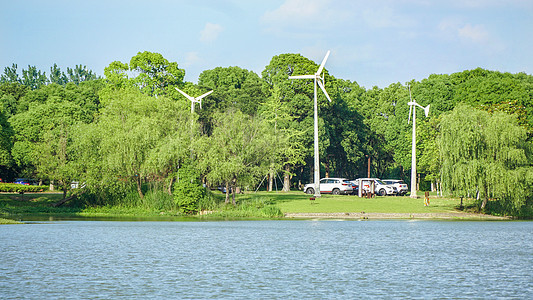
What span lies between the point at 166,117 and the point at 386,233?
2670 centimetres

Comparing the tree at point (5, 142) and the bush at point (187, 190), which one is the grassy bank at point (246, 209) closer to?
the bush at point (187, 190)

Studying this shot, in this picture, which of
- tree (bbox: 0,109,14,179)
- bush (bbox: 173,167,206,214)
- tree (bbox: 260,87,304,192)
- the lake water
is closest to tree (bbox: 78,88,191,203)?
bush (bbox: 173,167,206,214)

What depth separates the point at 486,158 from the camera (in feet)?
171

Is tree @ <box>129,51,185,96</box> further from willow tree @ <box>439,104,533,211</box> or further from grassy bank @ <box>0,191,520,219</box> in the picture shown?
willow tree @ <box>439,104,533,211</box>

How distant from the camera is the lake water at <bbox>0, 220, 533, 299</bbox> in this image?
18984 mm

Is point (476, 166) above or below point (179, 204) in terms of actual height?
above

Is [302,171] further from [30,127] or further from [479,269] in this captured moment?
[479,269]

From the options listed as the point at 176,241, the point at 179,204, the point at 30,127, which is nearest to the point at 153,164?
the point at 179,204

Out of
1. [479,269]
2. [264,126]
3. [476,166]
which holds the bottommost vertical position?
[479,269]

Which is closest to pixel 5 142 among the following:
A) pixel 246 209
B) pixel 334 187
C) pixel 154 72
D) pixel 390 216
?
pixel 154 72

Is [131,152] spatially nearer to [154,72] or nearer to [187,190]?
[187,190]

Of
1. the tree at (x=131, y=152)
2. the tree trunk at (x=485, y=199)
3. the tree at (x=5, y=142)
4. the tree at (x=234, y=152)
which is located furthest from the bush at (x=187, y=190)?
the tree at (x=5, y=142)

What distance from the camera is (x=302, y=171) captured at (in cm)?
9712

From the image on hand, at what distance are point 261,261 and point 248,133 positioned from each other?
29.8 metres
